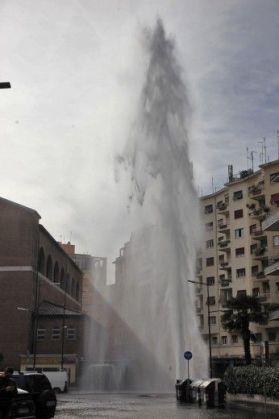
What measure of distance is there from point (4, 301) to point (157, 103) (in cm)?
3300

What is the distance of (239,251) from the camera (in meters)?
71.7

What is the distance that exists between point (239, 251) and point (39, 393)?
55086mm

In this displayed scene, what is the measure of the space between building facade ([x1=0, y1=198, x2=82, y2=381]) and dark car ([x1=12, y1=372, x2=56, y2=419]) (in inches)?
1555

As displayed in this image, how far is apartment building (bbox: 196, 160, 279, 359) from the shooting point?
6431 centimetres

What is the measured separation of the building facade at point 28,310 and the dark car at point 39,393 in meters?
39.5

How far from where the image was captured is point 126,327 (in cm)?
5044

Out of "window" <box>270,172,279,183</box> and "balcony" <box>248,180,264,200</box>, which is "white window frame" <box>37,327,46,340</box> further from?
Result: "window" <box>270,172,279,183</box>

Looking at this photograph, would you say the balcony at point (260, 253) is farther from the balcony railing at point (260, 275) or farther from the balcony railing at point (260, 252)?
the balcony railing at point (260, 275)

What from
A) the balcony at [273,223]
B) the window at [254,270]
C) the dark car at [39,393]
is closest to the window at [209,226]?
the window at [254,270]

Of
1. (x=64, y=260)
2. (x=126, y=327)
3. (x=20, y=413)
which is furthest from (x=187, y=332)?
(x=64, y=260)

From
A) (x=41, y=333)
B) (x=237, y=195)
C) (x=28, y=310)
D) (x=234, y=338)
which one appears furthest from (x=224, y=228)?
(x=28, y=310)

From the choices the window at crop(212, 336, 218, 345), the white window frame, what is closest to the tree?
the window at crop(212, 336, 218, 345)

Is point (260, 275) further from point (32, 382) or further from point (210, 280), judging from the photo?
point (32, 382)

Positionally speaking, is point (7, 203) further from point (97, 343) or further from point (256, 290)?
point (256, 290)
